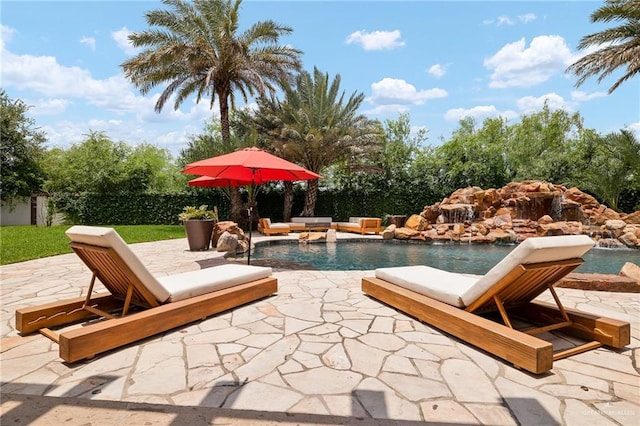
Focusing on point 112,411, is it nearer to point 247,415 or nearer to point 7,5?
point 247,415

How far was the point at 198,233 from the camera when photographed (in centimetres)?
882

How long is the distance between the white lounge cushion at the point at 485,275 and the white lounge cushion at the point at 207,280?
1756mm

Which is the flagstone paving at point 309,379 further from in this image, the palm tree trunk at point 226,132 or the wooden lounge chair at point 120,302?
the palm tree trunk at point 226,132

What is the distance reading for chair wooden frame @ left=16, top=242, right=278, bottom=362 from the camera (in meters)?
2.69

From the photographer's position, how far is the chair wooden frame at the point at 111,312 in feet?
8.82

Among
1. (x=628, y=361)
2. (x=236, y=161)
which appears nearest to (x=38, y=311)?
(x=236, y=161)

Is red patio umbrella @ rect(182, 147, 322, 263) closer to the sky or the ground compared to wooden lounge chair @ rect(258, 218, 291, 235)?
closer to the sky

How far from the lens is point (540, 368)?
240 cm

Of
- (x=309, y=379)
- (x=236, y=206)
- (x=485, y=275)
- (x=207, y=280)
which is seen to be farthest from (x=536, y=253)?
(x=236, y=206)

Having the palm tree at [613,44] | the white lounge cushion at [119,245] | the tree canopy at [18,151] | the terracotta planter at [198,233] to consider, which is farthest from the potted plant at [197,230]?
the tree canopy at [18,151]

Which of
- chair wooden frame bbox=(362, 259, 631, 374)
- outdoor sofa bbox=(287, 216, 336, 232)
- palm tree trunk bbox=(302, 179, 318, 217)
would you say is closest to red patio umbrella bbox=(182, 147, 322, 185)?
chair wooden frame bbox=(362, 259, 631, 374)

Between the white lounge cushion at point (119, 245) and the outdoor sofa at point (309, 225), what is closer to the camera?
the white lounge cushion at point (119, 245)

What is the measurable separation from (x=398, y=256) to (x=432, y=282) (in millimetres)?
5882

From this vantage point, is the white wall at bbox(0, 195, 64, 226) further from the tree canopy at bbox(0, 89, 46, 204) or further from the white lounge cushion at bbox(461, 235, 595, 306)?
the white lounge cushion at bbox(461, 235, 595, 306)
